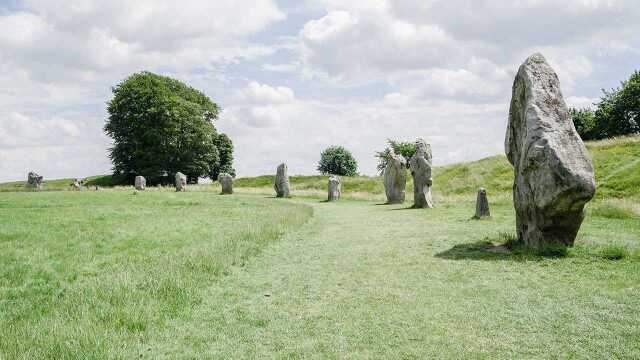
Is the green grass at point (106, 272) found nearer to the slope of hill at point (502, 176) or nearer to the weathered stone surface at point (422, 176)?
the weathered stone surface at point (422, 176)

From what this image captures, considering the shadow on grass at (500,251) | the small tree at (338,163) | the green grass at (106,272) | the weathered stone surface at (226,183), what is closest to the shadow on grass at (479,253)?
the shadow on grass at (500,251)

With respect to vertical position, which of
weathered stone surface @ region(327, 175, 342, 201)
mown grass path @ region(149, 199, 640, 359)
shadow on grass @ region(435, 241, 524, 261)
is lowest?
mown grass path @ region(149, 199, 640, 359)

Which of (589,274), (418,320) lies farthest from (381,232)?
(418,320)

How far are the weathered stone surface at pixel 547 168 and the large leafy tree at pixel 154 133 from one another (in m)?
49.7

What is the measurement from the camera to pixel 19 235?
17031mm

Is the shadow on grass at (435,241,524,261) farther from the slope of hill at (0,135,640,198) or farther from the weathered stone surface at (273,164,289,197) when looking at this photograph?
the weathered stone surface at (273,164,289,197)

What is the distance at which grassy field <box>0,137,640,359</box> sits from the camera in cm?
662

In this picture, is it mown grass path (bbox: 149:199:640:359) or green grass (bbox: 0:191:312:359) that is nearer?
mown grass path (bbox: 149:199:640:359)

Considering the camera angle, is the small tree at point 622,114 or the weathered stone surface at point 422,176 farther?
the small tree at point 622,114

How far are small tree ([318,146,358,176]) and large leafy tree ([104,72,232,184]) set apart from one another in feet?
111

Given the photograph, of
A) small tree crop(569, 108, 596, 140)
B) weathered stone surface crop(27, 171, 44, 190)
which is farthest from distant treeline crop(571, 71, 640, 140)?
weathered stone surface crop(27, 171, 44, 190)

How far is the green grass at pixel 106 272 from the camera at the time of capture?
6.90 meters

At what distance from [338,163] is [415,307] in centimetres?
→ 8536

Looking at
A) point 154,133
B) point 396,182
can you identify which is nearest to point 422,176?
point 396,182
